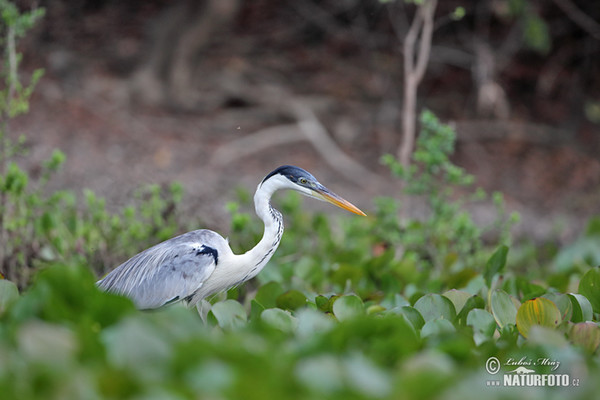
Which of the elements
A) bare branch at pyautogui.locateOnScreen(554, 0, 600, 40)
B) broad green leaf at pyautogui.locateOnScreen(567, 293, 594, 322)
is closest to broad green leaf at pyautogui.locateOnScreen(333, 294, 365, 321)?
broad green leaf at pyautogui.locateOnScreen(567, 293, 594, 322)

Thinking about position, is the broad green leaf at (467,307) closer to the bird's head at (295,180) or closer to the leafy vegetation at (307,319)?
the leafy vegetation at (307,319)

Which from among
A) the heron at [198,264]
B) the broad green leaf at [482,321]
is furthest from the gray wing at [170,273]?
the broad green leaf at [482,321]

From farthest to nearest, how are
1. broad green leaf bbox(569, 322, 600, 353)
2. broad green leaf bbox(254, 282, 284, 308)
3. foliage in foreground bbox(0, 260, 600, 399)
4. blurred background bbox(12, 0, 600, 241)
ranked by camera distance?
blurred background bbox(12, 0, 600, 241) → broad green leaf bbox(254, 282, 284, 308) → broad green leaf bbox(569, 322, 600, 353) → foliage in foreground bbox(0, 260, 600, 399)

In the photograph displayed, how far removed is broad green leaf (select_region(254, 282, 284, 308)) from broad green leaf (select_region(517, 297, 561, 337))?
50.3 inches

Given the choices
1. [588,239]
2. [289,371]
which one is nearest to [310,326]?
[289,371]

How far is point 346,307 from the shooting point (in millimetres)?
3299

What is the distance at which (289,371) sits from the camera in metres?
2.06

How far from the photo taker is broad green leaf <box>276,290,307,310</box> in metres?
3.66

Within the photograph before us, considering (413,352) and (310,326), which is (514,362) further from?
(310,326)

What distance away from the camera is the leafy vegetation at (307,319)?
1.94 meters

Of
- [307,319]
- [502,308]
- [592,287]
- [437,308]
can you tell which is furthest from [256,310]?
[592,287]

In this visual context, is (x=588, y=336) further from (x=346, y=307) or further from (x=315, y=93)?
(x=315, y=93)

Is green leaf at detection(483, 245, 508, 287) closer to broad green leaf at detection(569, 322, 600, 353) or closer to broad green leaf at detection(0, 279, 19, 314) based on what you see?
broad green leaf at detection(569, 322, 600, 353)

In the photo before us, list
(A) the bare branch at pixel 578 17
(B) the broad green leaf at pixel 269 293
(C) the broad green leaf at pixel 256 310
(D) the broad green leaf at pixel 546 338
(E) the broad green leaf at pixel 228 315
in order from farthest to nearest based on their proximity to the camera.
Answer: (A) the bare branch at pixel 578 17 < (B) the broad green leaf at pixel 269 293 < (C) the broad green leaf at pixel 256 310 < (E) the broad green leaf at pixel 228 315 < (D) the broad green leaf at pixel 546 338
